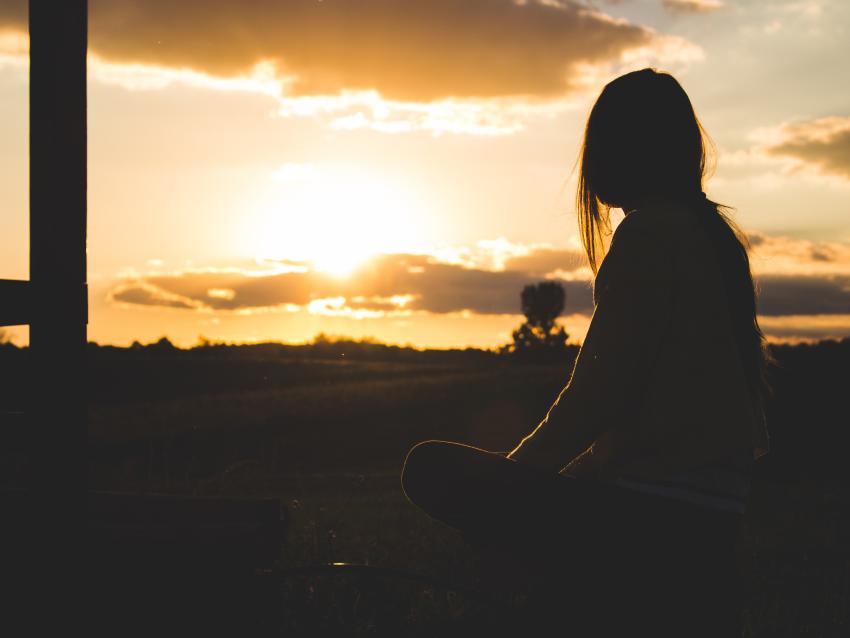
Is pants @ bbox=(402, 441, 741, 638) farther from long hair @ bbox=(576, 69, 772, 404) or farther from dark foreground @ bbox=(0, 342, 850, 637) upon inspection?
long hair @ bbox=(576, 69, 772, 404)

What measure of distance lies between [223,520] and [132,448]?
1528cm

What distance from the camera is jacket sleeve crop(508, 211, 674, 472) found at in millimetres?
2309

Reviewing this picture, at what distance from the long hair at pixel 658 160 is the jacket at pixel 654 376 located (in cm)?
16

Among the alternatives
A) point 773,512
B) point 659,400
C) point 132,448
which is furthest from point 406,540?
point 132,448

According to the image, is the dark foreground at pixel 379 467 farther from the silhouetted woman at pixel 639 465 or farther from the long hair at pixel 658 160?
the long hair at pixel 658 160

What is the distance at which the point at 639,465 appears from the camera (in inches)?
91.7

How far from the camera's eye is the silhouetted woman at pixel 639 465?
2277 mm

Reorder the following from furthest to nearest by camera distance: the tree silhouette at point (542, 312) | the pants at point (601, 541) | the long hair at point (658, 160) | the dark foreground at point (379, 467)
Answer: the tree silhouette at point (542, 312)
the dark foreground at point (379, 467)
the long hair at point (658, 160)
the pants at point (601, 541)

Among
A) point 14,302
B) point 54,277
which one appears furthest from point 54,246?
point 14,302

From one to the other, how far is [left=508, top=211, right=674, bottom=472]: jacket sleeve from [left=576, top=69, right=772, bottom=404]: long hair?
0.88ft

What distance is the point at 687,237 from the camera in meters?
2.42

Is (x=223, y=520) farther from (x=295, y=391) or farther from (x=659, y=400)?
(x=295, y=391)

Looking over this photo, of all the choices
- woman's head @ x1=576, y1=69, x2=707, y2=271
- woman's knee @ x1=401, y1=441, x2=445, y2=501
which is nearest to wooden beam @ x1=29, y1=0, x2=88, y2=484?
woman's knee @ x1=401, y1=441, x2=445, y2=501

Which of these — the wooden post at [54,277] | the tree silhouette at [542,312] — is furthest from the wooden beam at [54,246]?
the tree silhouette at [542,312]
